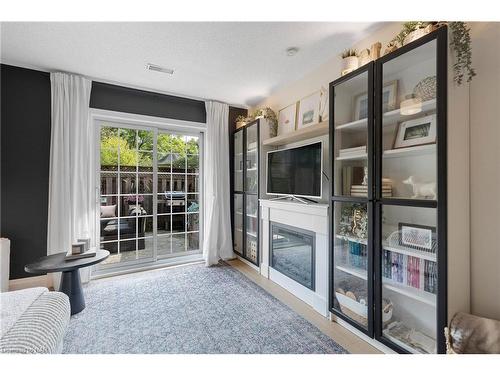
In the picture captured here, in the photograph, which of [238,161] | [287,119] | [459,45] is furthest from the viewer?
[238,161]

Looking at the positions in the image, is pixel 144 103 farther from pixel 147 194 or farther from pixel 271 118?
pixel 271 118

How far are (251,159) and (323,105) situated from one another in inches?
52.4

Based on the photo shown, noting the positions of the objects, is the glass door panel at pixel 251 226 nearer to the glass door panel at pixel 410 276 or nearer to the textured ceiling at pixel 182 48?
the textured ceiling at pixel 182 48

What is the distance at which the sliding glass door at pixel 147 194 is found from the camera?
11.0 ft

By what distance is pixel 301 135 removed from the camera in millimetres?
2701

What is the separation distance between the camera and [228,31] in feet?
6.69

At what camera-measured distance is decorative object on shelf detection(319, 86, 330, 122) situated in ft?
8.34

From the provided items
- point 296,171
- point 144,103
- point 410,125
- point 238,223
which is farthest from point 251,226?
point 410,125

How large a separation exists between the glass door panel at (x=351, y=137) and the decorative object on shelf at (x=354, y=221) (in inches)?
4.7

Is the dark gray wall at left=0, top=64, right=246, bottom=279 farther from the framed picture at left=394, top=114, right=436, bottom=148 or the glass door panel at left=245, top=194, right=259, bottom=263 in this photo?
the framed picture at left=394, top=114, right=436, bottom=148

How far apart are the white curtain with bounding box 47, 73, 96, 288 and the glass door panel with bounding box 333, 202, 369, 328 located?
2905 millimetres

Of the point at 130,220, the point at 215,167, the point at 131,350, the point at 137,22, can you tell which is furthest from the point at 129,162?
the point at 131,350

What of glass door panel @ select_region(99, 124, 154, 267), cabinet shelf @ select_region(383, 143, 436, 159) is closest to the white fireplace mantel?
cabinet shelf @ select_region(383, 143, 436, 159)
